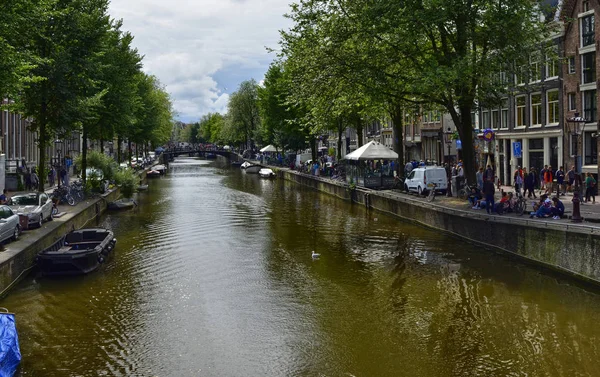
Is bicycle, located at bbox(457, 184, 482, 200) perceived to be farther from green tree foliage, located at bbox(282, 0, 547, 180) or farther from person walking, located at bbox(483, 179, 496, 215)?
person walking, located at bbox(483, 179, 496, 215)

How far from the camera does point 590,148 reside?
34.8 metres

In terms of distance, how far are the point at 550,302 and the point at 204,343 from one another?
9842 mm

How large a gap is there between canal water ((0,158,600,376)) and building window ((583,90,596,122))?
13.6 metres

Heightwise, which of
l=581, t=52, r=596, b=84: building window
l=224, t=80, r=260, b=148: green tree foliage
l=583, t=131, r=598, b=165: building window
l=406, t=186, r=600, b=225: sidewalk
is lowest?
l=406, t=186, r=600, b=225: sidewalk

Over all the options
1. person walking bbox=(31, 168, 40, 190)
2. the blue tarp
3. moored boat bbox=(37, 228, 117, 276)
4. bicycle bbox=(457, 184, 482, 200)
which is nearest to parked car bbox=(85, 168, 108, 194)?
person walking bbox=(31, 168, 40, 190)

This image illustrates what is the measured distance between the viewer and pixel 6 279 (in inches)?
715

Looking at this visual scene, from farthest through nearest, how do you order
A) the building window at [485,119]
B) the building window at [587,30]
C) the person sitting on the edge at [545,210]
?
the building window at [485,119] → the building window at [587,30] → the person sitting on the edge at [545,210]

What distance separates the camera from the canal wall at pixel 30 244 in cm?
1831

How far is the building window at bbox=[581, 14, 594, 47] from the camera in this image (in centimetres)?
3481

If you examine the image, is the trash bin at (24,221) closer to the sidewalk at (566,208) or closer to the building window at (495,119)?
the sidewalk at (566,208)

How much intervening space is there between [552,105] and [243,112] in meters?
90.5

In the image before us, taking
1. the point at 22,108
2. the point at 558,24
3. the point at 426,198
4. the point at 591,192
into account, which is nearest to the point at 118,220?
the point at 22,108

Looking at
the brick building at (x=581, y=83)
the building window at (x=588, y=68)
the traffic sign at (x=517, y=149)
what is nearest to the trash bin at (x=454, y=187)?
the brick building at (x=581, y=83)

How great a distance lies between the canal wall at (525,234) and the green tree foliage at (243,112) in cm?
9048
